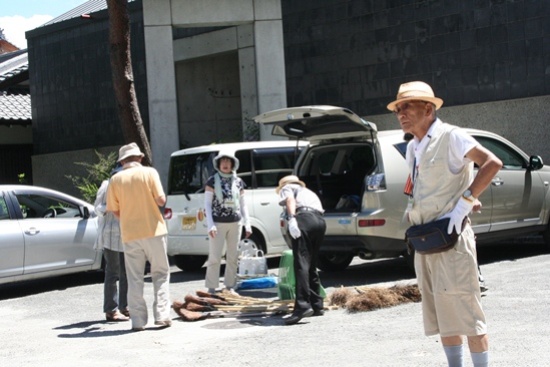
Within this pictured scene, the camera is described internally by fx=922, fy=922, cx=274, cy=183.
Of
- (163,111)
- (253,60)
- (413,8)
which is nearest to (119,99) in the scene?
(163,111)

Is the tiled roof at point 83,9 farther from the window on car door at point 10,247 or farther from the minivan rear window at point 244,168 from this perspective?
the window on car door at point 10,247

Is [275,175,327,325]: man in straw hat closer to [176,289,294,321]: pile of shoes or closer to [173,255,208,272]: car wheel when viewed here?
[176,289,294,321]: pile of shoes

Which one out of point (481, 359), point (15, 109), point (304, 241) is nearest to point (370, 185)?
point (304, 241)

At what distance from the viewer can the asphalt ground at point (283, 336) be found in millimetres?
7379

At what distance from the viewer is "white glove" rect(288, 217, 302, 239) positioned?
31.1 ft

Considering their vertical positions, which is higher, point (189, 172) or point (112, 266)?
point (189, 172)

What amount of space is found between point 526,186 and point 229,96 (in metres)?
11.5

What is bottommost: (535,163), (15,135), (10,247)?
(10,247)

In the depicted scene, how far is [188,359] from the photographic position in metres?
7.79

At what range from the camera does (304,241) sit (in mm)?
9625

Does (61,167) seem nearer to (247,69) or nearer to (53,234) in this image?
(247,69)

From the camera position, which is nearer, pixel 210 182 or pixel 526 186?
pixel 210 182

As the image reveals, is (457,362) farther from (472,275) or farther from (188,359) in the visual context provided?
(188,359)

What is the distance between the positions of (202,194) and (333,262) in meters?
2.13
